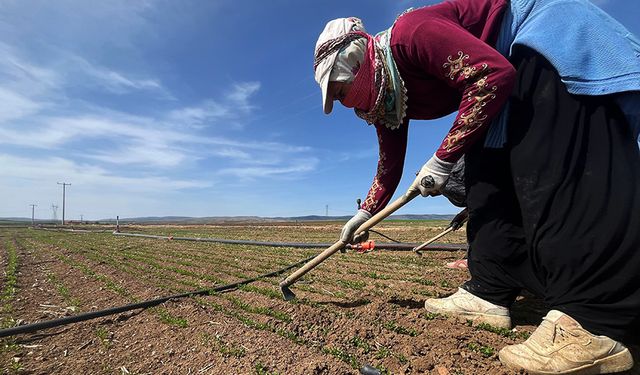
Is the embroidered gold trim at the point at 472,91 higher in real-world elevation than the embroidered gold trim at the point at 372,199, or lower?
higher

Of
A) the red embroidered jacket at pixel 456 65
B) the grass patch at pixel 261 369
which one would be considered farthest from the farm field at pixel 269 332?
the red embroidered jacket at pixel 456 65

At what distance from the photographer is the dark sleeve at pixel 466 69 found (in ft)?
5.10

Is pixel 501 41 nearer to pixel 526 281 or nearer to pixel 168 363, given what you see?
pixel 526 281

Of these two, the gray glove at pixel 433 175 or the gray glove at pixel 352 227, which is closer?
the gray glove at pixel 433 175

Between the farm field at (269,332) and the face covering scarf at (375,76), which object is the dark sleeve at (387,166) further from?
the farm field at (269,332)

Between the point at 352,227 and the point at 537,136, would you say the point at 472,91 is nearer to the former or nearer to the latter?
the point at 537,136

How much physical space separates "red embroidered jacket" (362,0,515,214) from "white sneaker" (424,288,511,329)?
3.19 feet

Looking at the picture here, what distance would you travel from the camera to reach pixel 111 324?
2922 mm

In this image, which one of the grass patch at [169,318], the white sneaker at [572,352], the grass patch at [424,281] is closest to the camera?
the white sneaker at [572,352]

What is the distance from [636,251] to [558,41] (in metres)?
0.90

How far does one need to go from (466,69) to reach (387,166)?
1176mm

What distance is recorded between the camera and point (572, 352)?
1.36 meters

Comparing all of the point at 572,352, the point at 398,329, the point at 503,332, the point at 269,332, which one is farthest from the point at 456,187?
the point at 269,332

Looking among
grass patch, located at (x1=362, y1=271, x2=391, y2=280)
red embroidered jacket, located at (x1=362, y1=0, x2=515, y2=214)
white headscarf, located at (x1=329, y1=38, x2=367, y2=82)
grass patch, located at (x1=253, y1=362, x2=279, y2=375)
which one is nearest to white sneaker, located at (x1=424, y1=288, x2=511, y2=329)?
red embroidered jacket, located at (x1=362, y1=0, x2=515, y2=214)
